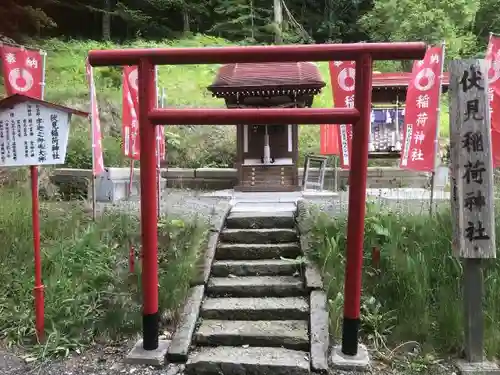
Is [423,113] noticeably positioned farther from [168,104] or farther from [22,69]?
[168,104]

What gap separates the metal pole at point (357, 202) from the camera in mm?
3611

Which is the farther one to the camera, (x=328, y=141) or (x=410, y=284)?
(x=328, y=141)

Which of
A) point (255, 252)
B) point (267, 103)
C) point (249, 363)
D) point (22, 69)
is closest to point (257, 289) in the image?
point (255, 252)

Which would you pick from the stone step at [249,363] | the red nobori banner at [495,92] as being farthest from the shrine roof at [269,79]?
the stone step at [249,363]

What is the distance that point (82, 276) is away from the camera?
4.73m

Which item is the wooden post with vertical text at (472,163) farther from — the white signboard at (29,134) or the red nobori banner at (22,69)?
the red nobori banner at (22,69)

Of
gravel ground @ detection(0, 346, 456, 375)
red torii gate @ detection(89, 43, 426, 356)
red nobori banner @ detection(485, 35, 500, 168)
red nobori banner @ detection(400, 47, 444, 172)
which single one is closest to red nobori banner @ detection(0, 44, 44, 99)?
red torii gate @ detection(89, 43, 426, 356)

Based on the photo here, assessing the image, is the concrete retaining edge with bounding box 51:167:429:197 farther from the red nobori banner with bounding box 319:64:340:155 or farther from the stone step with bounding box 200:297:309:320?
the stone step with bounding box 200:297:309:320

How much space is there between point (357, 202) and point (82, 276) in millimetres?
3020

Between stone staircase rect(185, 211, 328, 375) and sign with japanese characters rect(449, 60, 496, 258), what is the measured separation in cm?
153

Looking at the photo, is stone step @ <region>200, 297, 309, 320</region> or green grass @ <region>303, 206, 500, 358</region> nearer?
green grass @ <region>303, 206, 500, 358</region>

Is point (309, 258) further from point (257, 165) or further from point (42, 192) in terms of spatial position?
point (42, 192)

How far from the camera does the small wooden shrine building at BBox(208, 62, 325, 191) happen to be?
9289 mm

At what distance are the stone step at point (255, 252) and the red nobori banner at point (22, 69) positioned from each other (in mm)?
3312
